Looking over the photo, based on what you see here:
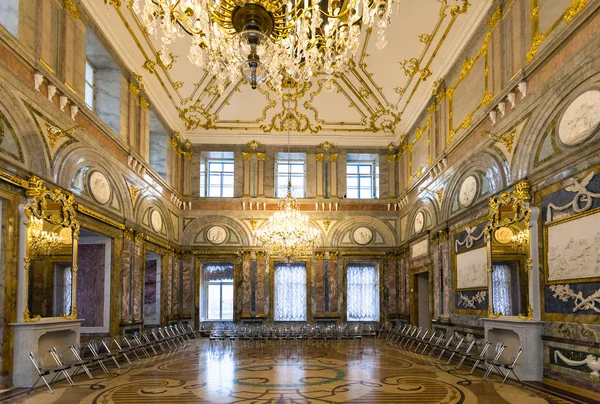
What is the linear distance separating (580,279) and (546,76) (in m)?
3.27

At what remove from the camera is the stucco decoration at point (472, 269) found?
1090 centimetres

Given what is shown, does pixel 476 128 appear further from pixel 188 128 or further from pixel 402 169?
pixel 188 128

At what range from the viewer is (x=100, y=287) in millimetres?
12844

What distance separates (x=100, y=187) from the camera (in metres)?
11.8

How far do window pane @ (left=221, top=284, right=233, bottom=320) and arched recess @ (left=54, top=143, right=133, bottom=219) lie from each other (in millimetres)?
7058

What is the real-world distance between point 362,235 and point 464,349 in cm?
852

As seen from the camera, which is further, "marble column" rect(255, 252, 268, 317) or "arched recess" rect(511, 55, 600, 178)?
"marble column" rect(255, 252, 268, 317)

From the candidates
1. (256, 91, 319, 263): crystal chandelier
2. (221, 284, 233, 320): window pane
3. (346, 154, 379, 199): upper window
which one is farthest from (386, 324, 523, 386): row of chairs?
(221, 284, 233, 320): window pane

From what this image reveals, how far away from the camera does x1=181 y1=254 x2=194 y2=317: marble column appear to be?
18922 mm

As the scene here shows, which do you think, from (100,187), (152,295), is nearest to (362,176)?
(152,295)

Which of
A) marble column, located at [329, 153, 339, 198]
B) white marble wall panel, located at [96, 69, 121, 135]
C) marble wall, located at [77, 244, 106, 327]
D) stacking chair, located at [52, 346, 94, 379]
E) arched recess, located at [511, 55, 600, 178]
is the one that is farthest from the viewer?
marble column, located at [329, 153, 339, 198]

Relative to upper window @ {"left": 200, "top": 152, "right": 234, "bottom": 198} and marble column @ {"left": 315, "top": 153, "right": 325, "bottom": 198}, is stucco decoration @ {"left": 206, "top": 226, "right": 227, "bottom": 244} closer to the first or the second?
upper window @ {"left": 200, "top": 152, "right": 234, "bottom": 198}

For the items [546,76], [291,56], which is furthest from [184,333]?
[546,76]

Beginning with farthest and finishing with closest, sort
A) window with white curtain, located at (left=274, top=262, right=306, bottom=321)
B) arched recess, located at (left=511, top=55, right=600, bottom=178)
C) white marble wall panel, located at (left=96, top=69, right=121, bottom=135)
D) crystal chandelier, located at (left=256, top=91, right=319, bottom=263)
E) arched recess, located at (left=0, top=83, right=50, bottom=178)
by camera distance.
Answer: window with white curtain, located at (left=274, top=262, right=306, bottom=321) → crystal chandelier, located at (left=256, top=91, right=319, bottom=263) → white marble wall panel, located at (left=96, top=69, right=121, bottom=135) → arched recess, located at (left=0, top=83, right=50, bottom=178) → arched recess, located at (left=511, top=55, right=600, bottom=178)
